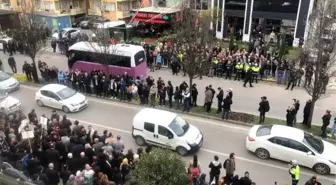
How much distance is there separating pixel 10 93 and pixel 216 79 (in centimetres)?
1416

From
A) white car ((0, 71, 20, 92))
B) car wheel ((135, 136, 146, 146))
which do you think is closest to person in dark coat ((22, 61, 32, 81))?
white car ((0, 71, 20, 92))

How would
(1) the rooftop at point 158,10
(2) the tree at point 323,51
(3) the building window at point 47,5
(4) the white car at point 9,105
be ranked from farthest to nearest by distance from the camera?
1. (3) the building window at point 47,5
2. (1) the rooftop at point 158,10
3. (4) the white car at point 9,105
4. (2) the tree at point 323,51

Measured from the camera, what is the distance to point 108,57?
78.6ft

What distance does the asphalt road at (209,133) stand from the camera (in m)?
15.1

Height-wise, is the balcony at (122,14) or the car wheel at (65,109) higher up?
the balcony at (122,14)

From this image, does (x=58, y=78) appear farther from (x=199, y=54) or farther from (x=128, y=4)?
(x=128, y=4)

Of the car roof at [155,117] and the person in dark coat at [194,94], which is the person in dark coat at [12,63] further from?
the car roof at [155,117]

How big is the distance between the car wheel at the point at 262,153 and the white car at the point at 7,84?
16714mm

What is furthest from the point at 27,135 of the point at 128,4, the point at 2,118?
the point at 128,4

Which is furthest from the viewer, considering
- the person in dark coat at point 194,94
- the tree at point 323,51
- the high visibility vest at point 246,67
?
the high visibility vest at point 246,67

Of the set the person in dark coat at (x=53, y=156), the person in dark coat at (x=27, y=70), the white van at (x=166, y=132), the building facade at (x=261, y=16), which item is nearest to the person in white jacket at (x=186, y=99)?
the white van at (x=166, y=132)

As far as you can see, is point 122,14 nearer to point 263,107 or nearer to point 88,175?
point 263,107

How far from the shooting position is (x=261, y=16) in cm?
3591

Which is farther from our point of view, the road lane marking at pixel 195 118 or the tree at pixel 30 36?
the tree at pixel 30 36
